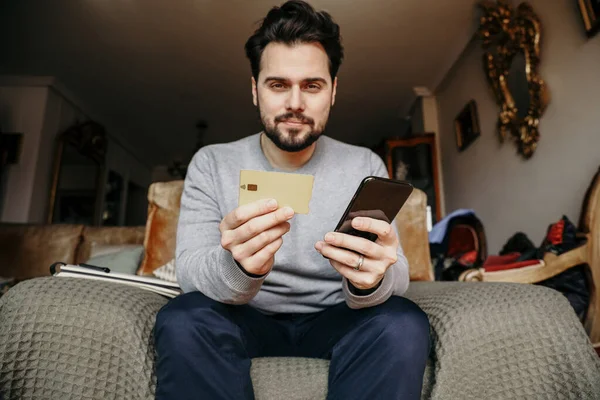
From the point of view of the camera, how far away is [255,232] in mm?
619

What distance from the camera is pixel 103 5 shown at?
9.45 feet

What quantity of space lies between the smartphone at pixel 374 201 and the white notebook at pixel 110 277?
51 cm

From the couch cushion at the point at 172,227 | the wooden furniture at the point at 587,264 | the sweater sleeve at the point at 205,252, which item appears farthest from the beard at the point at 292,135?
the wooden furniture at the point at 587,264

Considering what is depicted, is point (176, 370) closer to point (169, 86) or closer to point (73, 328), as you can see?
point (73, 328)

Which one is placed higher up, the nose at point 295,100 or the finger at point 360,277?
the nose at point 295,100

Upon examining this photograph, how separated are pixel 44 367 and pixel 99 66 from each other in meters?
3.90

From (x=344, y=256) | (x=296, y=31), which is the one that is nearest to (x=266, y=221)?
(x=344, y=256)

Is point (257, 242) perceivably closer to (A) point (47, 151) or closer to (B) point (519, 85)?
(B) point (519, 85)

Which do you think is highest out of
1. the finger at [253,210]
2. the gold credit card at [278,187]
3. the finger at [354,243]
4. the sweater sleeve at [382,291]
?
the gold credit card at [278,187]

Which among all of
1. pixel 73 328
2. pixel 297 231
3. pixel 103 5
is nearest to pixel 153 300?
pixel 73 328

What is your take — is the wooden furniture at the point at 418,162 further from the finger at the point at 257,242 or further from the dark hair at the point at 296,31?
the finger at the point at 257,242

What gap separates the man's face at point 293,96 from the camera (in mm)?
1026

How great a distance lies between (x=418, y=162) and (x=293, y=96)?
3.12 meters

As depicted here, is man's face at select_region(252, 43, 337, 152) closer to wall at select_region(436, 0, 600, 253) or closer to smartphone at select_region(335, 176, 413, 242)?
smartphone at select_region(335, 176, 413, 242)
